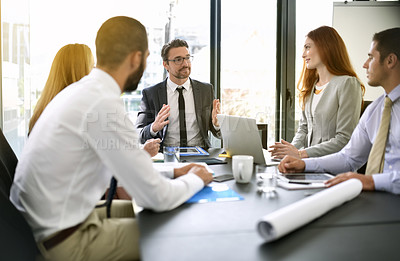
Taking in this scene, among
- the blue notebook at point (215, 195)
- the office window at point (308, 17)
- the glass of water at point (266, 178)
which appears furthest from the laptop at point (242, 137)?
the office window at point (308, 17)

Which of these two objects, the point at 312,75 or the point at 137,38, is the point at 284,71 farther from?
the point at 137,38

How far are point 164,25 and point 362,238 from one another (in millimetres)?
4348

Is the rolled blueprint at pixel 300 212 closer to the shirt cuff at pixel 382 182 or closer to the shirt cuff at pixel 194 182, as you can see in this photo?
the shirt cuff at pixel 382 182

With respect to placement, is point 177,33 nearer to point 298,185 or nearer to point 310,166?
point 310,166

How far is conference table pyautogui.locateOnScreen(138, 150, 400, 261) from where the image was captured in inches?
38.5

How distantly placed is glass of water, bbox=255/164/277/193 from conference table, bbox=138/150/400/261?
0.12 metres

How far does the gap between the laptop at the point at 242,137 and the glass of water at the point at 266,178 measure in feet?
0.32

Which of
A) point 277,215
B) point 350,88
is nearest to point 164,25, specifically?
point 350,88

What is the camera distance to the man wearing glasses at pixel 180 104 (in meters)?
3.61

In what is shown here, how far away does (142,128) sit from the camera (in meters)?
3.52

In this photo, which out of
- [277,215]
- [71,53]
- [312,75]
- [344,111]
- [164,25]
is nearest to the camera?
[277,215]

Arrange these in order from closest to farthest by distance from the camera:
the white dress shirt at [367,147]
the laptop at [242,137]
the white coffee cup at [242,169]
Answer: the white coffee cup at [242,169]
the white dress shirt at [367,147]
the laptop at [242,137]

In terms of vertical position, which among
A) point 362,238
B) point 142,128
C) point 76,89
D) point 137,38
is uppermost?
point 137,38

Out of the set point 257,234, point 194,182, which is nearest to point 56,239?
point 194,182
